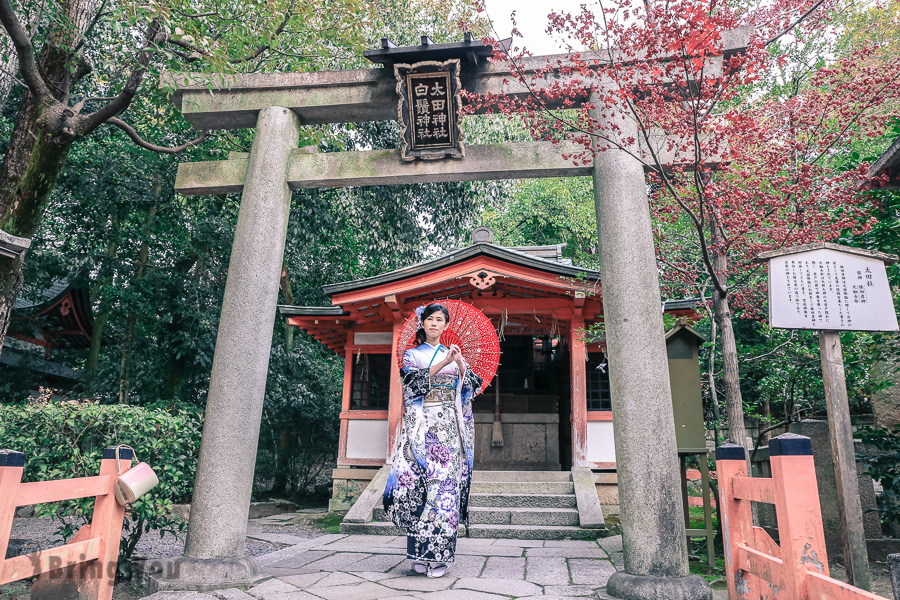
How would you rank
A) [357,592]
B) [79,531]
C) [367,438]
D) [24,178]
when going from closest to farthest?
[79,531], [357,592], [24,178], [367,438]

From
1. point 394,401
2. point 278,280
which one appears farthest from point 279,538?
point 278,280

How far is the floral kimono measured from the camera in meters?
4.06

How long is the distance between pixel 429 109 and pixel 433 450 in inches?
114

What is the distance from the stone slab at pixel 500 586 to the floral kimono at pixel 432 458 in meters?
0.27

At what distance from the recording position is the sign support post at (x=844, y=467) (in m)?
3.13

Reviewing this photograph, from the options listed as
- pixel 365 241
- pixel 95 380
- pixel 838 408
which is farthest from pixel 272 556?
pixel 95 380

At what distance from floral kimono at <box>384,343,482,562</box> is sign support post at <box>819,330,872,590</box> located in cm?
242

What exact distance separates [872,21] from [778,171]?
11.1 m

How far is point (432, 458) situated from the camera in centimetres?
418

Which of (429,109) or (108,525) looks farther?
(429,109)

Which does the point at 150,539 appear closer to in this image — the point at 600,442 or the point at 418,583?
the point at 418,583

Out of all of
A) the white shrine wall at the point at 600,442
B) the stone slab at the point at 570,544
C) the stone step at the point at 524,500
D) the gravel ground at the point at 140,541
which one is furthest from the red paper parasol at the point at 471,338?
the white shrine wall at the point at 600,442

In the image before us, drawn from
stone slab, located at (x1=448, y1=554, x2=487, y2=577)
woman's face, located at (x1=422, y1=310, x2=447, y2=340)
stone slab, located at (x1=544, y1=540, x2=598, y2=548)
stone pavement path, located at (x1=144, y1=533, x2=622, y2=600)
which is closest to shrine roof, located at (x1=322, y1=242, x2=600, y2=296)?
stone slab, located at (x1=544, y1=540, x2=598, y2=548)

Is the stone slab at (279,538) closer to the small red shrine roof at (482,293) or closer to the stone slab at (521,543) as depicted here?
the stone slab at (521,543)
